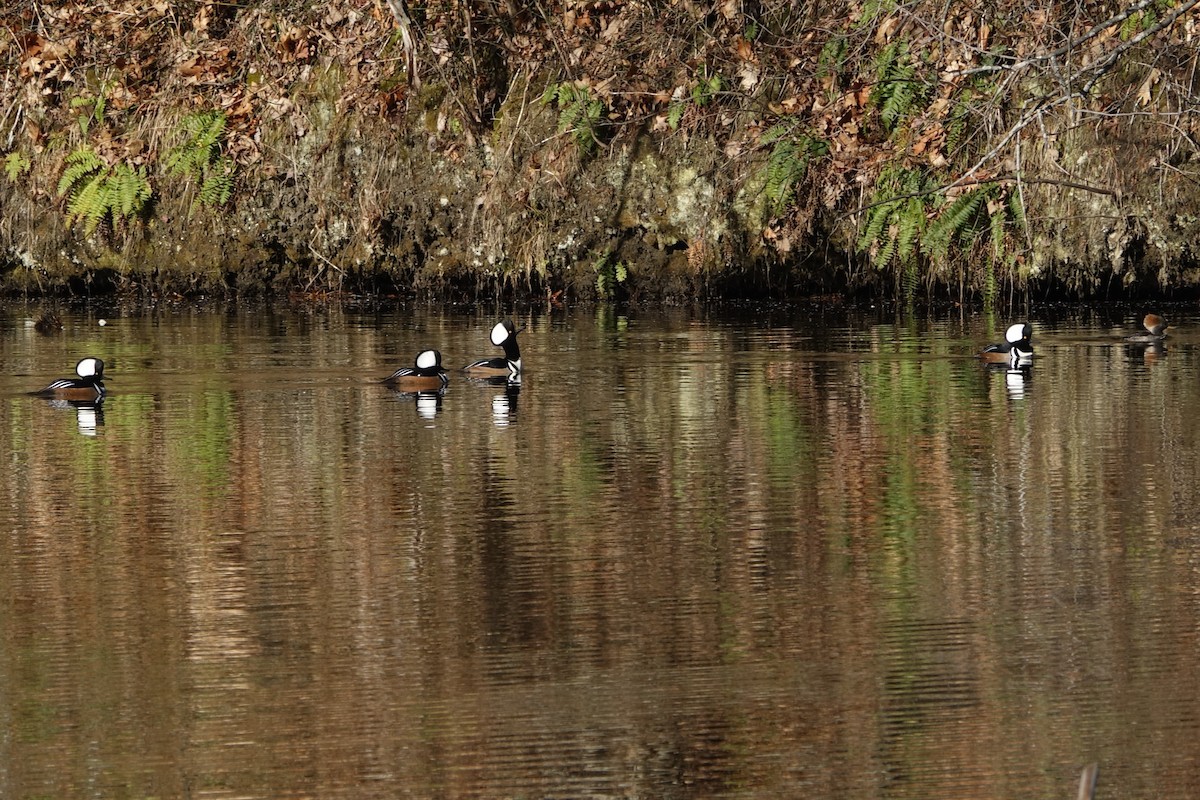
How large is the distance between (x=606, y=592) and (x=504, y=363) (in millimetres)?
8310

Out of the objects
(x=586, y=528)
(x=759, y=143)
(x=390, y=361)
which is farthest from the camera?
(x=759, y=143)

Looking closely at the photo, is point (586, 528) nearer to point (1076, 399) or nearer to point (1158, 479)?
point (1158, 479)

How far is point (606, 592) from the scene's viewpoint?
321 inches

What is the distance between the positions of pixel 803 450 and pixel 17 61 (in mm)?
17234

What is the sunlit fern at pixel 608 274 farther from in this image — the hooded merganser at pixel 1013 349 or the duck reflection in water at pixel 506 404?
the duck reflection in water at pixel 506 404

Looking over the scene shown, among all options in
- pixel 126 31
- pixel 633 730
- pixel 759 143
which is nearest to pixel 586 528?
pixel 633 730

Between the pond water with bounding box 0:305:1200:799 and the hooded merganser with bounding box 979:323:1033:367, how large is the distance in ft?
3.75

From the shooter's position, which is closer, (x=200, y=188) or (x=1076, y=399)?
(x=1076, y=399)

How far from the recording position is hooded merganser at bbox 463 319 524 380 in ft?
53.3

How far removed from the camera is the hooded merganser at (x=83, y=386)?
14906mm

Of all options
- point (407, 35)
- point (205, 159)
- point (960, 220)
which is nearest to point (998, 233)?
point (960, 220)

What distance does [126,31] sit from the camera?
26.6 m

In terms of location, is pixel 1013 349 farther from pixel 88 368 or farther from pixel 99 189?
pixel 99 189

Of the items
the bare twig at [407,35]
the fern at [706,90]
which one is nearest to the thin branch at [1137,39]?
the fern at [706,90]
